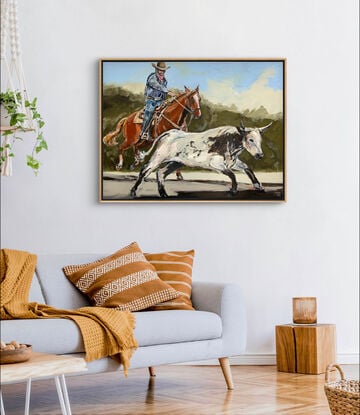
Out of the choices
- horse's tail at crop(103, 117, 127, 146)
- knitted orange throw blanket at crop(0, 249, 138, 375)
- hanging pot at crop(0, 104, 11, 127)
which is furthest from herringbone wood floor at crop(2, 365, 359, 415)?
horse's tail at crop(103, 117, 127, 146)

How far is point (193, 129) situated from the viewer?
5578 millimetres

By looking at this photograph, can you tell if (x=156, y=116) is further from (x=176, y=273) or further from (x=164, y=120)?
(x=176, y=273)

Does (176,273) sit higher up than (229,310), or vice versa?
(176,273)

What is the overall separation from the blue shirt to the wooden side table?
1780mm

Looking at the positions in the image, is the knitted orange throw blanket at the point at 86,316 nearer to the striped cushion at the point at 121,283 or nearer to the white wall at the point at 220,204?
the striped cushion at the point at 121,283

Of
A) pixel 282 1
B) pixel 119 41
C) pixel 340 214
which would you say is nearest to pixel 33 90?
pixel 119 41

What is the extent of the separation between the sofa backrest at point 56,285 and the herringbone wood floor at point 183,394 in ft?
1.64

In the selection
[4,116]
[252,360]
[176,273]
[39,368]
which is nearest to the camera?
[39,368]

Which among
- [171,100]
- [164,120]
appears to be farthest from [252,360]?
[171,100]

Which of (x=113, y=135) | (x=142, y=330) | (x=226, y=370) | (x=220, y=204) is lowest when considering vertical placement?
(x=226, y=370)

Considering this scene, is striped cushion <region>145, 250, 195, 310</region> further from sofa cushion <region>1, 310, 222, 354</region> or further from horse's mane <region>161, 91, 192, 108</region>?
horse's mane <region>161, 91, 192, 108</region>

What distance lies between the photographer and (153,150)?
5.57m

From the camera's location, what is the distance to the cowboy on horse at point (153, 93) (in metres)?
5.56

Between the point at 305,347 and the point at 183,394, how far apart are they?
109cm
